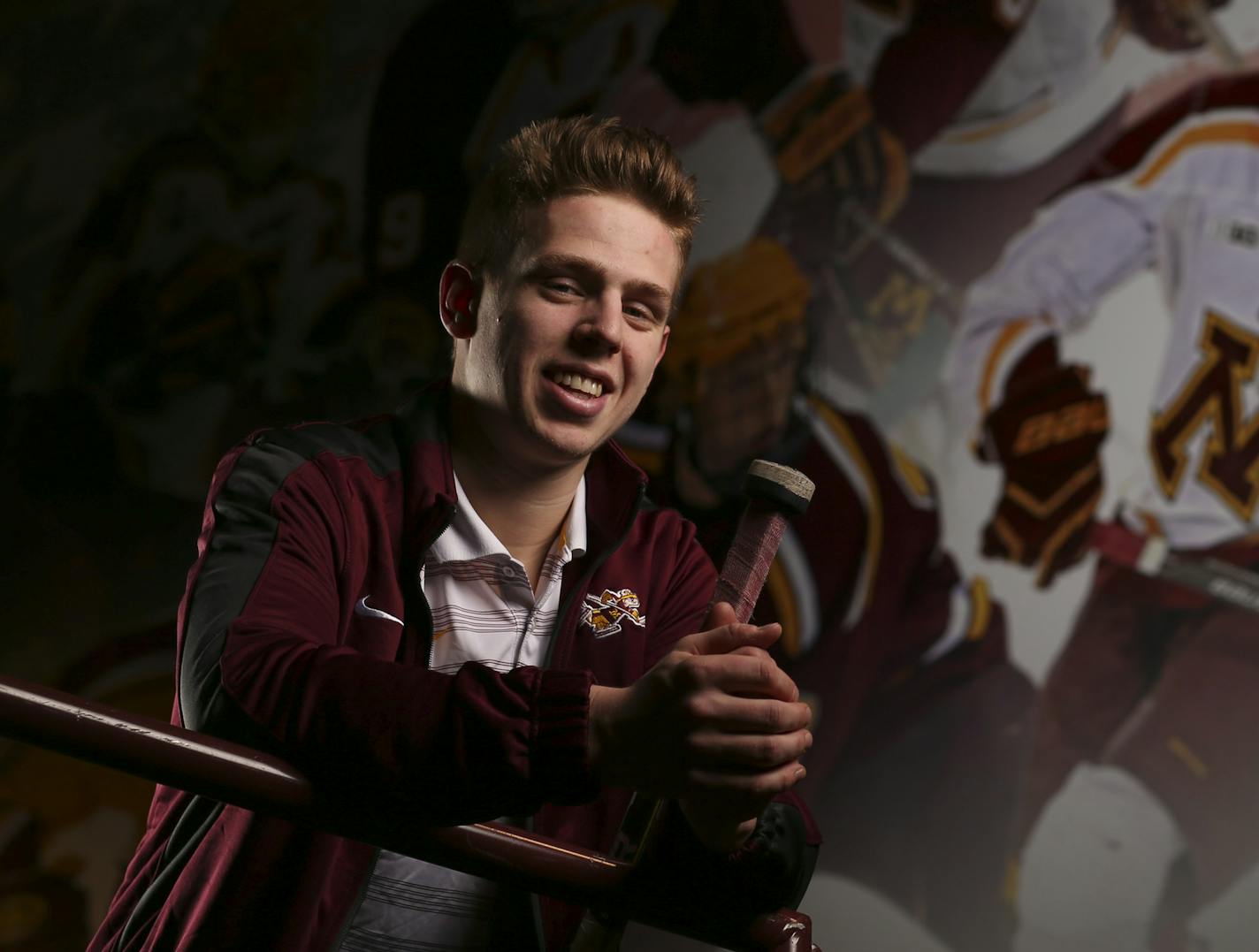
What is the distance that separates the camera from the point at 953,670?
7.00 ft

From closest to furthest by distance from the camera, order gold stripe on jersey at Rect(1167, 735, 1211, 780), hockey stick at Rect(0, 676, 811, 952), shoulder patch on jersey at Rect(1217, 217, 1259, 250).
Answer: hockey stick at Rect(0, 676, 811, 952)
gold stripe on jersey at Rect(1167, 735, 1211, 780)
shoulder patch on jersey at Rect(1217, 217, 1259, 250)

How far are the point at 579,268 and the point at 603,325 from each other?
0.04m

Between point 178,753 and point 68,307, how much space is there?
2.28 metres

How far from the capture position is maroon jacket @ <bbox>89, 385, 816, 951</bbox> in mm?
563

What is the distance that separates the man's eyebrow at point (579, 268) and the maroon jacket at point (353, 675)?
0.43ft

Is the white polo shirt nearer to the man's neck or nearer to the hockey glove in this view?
the man's neck

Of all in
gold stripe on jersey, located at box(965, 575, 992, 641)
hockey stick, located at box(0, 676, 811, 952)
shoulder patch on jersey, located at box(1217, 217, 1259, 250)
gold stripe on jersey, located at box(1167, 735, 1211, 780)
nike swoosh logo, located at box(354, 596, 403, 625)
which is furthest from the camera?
gold stripe on jersey, located at box(965, 575, 992, 641)

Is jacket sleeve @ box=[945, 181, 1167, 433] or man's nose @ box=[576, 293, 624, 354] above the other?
jacket sleeve @ box=[945, 181, 1167, 433]

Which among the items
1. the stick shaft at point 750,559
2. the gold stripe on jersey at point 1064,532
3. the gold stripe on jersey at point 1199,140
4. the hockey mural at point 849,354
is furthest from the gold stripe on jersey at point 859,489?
the stick shaft at point 750,559

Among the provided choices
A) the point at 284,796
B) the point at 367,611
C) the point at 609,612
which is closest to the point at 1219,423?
the point at 609,612

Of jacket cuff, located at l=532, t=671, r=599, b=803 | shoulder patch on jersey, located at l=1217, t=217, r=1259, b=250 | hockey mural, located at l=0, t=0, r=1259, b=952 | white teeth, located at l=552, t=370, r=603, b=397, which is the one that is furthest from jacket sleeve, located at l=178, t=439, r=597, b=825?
shoulder patch on jersey, located at l=1217, t=217, r=1259, b=250

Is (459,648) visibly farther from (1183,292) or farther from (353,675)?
(1183,292)

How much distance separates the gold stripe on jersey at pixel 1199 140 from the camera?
A: 204 cm

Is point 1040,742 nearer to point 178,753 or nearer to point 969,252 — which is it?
point 969,252
